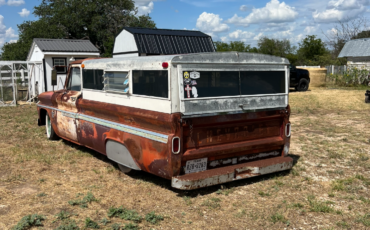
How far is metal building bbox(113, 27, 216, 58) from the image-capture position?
62.0 feet

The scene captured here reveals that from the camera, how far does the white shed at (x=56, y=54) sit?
68.4 feet

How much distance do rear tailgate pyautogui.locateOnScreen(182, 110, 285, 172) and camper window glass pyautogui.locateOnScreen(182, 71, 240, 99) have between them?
33 centimetres

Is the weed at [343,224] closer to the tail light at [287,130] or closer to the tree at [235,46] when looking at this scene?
the tail light at [287,130]

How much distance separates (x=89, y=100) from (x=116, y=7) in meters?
34.4

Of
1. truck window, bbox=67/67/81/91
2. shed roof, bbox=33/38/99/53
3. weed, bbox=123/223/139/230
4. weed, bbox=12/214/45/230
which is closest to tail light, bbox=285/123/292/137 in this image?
weed, bbox=123/223/139/230

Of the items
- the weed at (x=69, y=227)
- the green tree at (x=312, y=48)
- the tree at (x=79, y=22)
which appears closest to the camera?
the weed at (x=69, y=227)

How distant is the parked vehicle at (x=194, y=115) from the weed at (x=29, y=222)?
1586 millimetres

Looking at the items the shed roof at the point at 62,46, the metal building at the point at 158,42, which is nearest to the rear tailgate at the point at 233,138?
the metal building at the point at 158,42

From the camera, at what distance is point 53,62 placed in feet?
70.0

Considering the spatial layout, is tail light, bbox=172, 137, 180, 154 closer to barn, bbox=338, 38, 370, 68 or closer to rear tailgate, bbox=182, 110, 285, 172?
rear tailgate, bbox=182, 110, 285, 172

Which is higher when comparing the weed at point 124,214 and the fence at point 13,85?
the fence at point 13,85

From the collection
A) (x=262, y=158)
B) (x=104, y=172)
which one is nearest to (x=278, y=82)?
(x=262, y=158)

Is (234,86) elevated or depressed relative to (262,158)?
elevated

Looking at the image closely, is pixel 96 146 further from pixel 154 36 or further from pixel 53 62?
pixel 53 62
